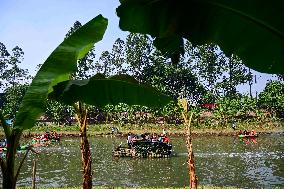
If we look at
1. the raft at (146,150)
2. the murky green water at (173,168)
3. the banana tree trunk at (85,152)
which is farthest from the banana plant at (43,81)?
the raft at (146,150)

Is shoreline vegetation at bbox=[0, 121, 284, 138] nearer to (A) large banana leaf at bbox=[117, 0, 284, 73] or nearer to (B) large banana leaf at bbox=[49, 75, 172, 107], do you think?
(B) large banana leaf at bbox=[49, 75, 172, 107]

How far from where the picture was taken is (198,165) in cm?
2275

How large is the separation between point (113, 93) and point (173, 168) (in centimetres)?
1705

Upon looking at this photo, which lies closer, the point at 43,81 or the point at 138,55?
the point at 43,81

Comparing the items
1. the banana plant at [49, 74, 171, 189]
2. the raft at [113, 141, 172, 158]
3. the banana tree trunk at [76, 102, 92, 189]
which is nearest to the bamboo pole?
the banana tree trunk at [76, 102, 92, 189]

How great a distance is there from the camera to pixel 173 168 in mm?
21797

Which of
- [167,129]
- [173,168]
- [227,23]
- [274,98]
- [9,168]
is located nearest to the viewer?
[227,23]

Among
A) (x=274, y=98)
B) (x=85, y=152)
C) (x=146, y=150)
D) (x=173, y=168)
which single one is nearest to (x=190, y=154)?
(x=85, y=152)

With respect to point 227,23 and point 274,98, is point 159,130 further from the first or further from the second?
point 227,23

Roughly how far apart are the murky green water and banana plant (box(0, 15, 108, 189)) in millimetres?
12886

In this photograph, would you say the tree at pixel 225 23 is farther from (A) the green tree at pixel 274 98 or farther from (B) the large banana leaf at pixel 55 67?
(A) the green tree at pixel 274 98

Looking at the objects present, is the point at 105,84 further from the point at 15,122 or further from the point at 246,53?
the point at 246,53

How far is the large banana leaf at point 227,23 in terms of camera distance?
3275 millimetres

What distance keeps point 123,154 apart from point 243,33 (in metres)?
23.5
